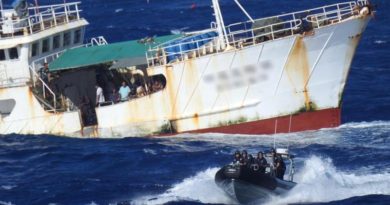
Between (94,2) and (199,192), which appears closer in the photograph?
(199,192)

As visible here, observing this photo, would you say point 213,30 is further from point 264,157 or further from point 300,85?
point 264,157

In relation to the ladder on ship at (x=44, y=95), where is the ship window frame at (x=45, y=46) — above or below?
above

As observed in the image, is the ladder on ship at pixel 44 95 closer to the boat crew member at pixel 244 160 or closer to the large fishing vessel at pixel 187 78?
the large fishing vessel at pixel 187 78

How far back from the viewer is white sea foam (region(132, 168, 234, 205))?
1757 inches

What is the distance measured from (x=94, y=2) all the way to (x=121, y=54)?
46.3 metres

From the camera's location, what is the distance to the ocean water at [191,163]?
45625 millimetres

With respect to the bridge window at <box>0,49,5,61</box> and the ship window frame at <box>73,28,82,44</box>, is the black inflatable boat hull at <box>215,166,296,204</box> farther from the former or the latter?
the ship window frame at <box>73,28,82,44</box>

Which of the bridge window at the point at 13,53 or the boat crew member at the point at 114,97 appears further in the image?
the bridge window at the point at 13,53

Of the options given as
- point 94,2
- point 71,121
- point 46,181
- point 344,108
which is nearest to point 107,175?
point 46,181

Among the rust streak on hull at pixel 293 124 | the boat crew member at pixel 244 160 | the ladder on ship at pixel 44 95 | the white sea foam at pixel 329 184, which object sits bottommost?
the white sea foam at pixel 329 184

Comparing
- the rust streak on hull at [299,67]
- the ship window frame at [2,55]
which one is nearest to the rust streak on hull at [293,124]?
the rust streak on hull at [299,67]

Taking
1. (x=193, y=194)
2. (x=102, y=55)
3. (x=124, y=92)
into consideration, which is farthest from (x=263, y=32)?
(x=193, y=194)

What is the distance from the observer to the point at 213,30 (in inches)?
2361

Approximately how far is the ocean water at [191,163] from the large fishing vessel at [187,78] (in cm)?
93
